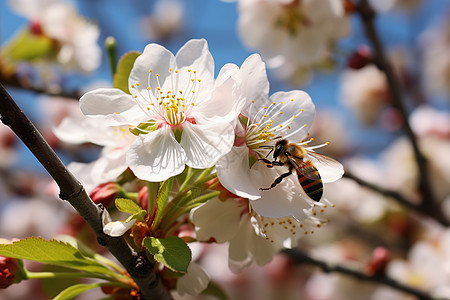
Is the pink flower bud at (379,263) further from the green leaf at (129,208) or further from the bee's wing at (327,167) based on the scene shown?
the green leaf at (129,208)

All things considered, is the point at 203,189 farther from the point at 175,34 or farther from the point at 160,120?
the point at 175,34

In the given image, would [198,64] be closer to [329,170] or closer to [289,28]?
[329,170]

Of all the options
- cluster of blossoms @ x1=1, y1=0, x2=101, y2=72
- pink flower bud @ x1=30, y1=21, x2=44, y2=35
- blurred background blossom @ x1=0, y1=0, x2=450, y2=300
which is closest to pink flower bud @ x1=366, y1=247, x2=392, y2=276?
blurred background blossom @ x1=0, y1=0, x2=450, y2=300

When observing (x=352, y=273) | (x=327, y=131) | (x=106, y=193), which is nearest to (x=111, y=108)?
(x=106, y=193)

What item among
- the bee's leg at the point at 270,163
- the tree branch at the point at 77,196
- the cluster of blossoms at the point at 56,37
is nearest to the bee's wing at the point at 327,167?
the bee's leg at the point at 270,163

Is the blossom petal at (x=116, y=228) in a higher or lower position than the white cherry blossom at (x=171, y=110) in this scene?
lower
